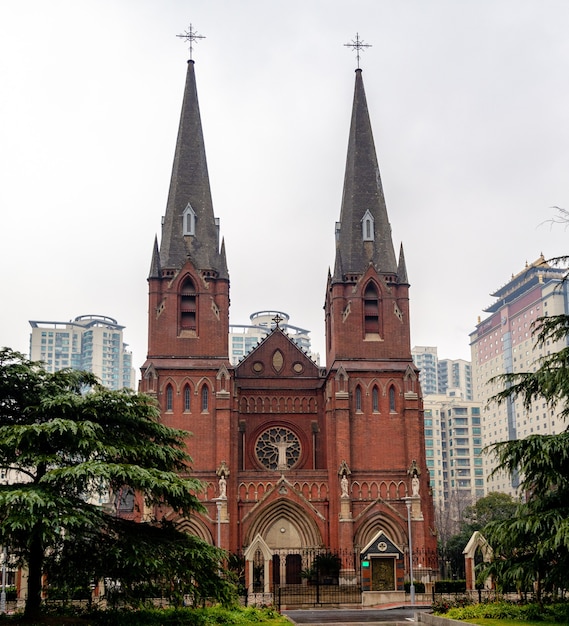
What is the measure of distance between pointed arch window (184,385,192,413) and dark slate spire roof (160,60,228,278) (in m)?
7.47

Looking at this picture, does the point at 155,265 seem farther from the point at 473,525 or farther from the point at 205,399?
the point at 473,525

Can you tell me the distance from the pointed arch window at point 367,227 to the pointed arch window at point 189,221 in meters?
10.8

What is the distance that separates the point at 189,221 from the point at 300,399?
43.9ft

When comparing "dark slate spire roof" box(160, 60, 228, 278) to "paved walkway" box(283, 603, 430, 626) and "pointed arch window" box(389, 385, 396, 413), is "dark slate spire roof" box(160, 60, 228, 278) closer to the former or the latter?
"pointed arch window" box(389, 385, 396, 413)

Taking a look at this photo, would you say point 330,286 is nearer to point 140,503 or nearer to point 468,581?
point 140,503

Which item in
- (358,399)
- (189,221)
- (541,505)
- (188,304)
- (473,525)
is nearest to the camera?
(541,505)

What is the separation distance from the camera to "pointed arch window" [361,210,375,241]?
193 feet

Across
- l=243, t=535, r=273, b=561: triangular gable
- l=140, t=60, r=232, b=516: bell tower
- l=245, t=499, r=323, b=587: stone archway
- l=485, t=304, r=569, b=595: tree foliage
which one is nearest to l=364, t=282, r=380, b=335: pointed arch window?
l=140, t=60, r=232, b=516: bell tower

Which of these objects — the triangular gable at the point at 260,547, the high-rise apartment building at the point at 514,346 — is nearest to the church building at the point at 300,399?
the triangular gable at the point at 260,547

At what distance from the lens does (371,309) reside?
57.6 meters

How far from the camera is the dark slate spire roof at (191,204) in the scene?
188 feet

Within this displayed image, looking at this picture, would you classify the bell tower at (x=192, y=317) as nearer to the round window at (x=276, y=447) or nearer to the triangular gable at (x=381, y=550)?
the round window at (x=276, y=447)

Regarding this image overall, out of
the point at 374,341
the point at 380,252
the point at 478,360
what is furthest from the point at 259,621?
the point at 478,360

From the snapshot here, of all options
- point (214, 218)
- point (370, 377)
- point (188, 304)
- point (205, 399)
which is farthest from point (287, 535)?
point (214, 218)
